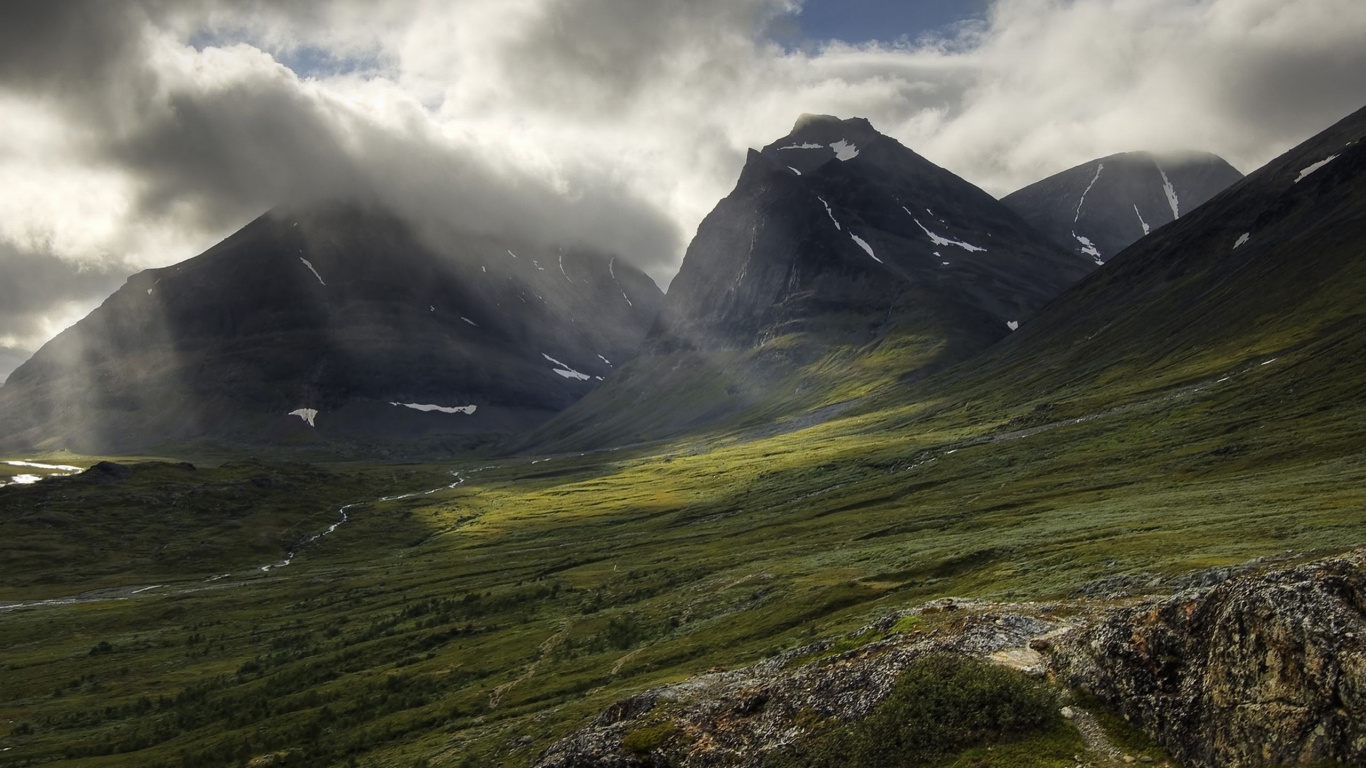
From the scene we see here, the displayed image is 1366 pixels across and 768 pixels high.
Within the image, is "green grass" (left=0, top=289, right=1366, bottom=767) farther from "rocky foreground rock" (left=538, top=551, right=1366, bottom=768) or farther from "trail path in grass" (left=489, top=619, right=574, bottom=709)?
"rocky foreground rock" (left=538, top=551, right=1366, bottom=768)

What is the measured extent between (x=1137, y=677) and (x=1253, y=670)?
3.37 metres

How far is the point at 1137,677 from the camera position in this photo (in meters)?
22.8

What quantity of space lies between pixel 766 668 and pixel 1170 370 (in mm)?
168059

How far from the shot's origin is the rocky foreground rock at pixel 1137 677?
60.6ft

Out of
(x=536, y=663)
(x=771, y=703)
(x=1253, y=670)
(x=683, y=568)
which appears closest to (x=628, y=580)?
(x=683, y=568)

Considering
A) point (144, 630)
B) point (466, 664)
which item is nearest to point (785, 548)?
point (466, 664)

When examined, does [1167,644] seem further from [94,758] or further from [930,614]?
[94,758]

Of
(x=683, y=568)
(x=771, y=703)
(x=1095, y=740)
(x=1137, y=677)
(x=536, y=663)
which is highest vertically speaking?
(x=1137, y=677)

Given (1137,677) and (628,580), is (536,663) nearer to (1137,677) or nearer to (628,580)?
(628,580)

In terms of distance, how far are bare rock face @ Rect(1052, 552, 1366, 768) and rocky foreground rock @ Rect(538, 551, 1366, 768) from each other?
3cm

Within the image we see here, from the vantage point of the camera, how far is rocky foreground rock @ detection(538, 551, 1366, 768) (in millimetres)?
18469

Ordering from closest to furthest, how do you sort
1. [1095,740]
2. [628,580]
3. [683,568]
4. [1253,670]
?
[1253,670] → [1095,740] → [683,568] → [628,580]

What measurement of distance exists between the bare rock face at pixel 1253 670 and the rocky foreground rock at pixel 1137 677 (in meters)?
0.03

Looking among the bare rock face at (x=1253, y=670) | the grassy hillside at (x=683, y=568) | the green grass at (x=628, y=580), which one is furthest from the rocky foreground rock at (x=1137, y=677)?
the grassy hillside at (x=683, y=568)
